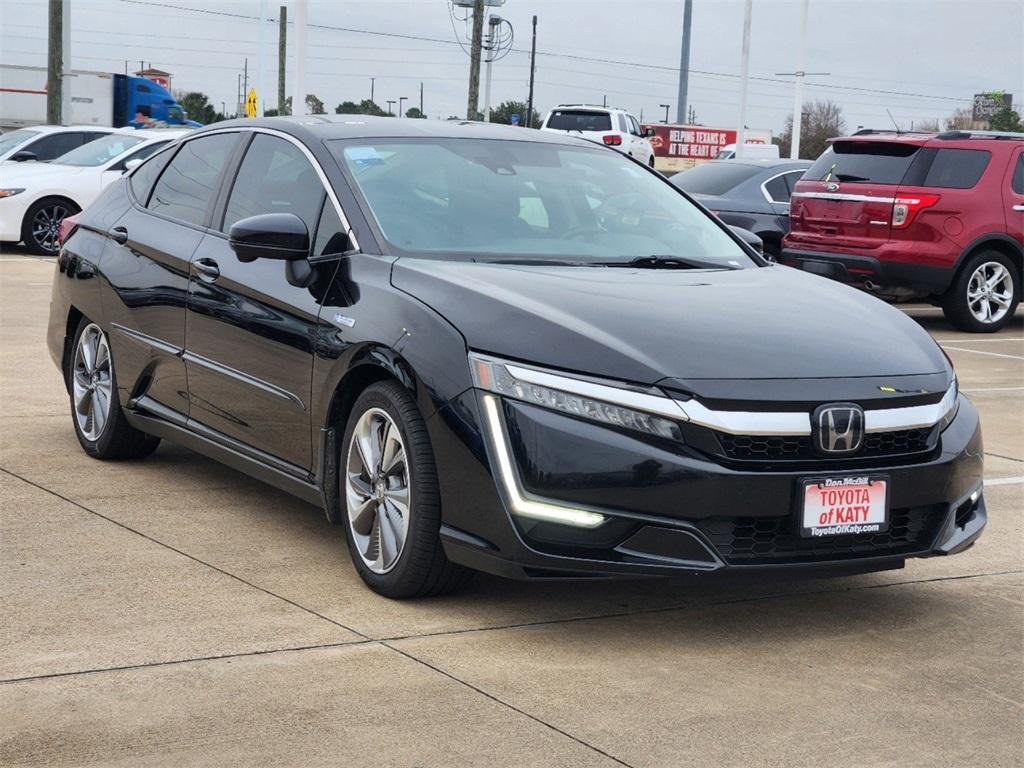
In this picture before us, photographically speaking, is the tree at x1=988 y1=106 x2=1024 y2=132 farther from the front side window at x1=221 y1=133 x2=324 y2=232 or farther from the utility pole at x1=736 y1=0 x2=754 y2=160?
the front side window at x1=221 y1=133 x2=324 y2=232

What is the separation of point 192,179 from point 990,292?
10033mm

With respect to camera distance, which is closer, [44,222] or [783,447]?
[783,447]

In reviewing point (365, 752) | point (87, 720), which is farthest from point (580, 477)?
point (87, 720)

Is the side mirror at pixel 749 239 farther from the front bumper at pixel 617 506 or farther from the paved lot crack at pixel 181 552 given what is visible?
the paved lot crack at pixel 181 552

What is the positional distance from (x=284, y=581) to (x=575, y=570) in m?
1.18

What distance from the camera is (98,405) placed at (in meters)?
7.06

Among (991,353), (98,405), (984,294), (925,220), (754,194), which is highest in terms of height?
(754,194)

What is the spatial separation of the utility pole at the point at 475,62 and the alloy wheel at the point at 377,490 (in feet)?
137

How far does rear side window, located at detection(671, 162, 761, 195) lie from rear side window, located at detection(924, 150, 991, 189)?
9.34 feet

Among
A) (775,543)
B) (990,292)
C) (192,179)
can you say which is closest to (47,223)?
(990,292)

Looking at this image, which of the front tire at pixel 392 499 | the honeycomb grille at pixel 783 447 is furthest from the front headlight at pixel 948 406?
the front tire at pixel 392 499

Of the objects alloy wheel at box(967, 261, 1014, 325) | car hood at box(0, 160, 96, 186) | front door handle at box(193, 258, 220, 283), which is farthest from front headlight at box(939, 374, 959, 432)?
car hood at box(0, 160, 96, 186)

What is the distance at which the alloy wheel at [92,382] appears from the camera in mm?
6988

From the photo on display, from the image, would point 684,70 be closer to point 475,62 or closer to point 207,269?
point 475,62
